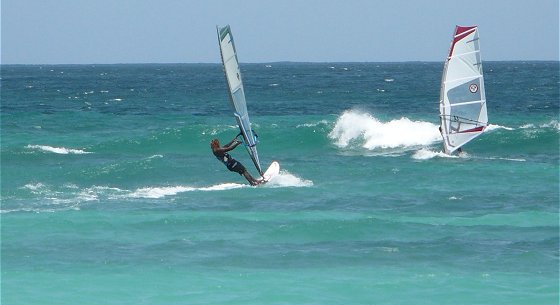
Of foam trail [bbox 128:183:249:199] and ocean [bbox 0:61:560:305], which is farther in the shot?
foam trail [bbox 128:183:249:199]

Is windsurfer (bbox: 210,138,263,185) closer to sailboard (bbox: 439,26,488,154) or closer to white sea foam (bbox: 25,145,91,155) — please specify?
sailboard (bbox: 439,26,488,154)

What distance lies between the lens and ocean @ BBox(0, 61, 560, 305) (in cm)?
1230

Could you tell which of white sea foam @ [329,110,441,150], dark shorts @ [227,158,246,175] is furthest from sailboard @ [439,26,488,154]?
dark shorts @ [227,158,246,175]

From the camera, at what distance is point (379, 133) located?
105ft

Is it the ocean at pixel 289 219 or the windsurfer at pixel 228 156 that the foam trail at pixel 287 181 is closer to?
the ocean at pixel 289 219

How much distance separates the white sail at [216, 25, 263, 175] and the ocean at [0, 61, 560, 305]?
1.15m

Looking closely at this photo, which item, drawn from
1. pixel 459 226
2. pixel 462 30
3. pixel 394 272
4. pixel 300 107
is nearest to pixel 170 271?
pixel 394 272

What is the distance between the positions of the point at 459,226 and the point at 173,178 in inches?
344

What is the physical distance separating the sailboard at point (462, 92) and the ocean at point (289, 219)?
0.87 metres

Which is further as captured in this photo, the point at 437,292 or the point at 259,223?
the point at 259,223

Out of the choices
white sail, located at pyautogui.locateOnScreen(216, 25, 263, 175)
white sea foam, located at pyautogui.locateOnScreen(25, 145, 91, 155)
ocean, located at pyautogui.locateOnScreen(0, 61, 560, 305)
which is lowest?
ocean, located at pyautogui.locateOnScreen(0, 61, 560, 305)

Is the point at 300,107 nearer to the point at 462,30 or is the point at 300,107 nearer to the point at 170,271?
the point at 462,30

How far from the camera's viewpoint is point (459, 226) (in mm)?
15898

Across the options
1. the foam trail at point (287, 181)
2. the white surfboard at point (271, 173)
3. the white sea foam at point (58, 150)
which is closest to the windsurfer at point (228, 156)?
the white surfboard at point (271, 173)
